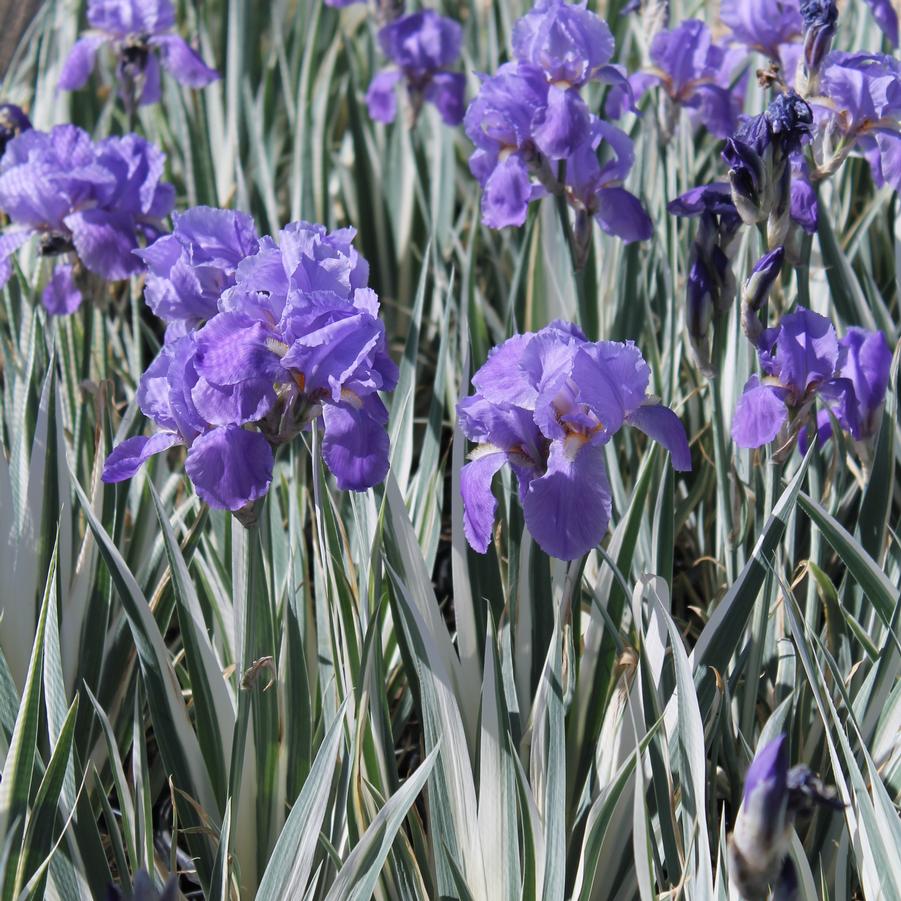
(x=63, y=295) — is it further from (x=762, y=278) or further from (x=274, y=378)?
(x=762, y=278)

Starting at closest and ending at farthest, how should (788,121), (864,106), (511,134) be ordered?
(788,121) < (864,106) < (511,134)

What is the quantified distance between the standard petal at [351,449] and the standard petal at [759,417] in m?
0.43

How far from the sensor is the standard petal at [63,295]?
169cm

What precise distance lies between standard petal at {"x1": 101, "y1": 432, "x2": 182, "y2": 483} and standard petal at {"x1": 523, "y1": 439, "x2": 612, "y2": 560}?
0.36 metres

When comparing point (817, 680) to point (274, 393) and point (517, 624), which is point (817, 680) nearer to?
point (517, 624)

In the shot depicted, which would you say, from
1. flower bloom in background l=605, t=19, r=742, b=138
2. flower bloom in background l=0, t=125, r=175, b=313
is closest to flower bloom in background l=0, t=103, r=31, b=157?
flower bloom in background l=0, t=125, r=175, b=313

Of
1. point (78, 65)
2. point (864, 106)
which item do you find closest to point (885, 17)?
point (864, 106)

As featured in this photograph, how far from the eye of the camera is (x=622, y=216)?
5.17 ft

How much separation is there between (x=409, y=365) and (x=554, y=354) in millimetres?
609

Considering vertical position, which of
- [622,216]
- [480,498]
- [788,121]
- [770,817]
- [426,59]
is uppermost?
[426,59]

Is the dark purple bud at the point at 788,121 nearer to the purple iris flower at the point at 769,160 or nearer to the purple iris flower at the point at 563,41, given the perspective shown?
the purple iris flower at the point at 769,160

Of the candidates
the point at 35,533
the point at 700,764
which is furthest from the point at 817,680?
the point at 35,533

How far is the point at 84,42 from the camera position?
230cm

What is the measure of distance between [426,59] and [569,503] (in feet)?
5.37
